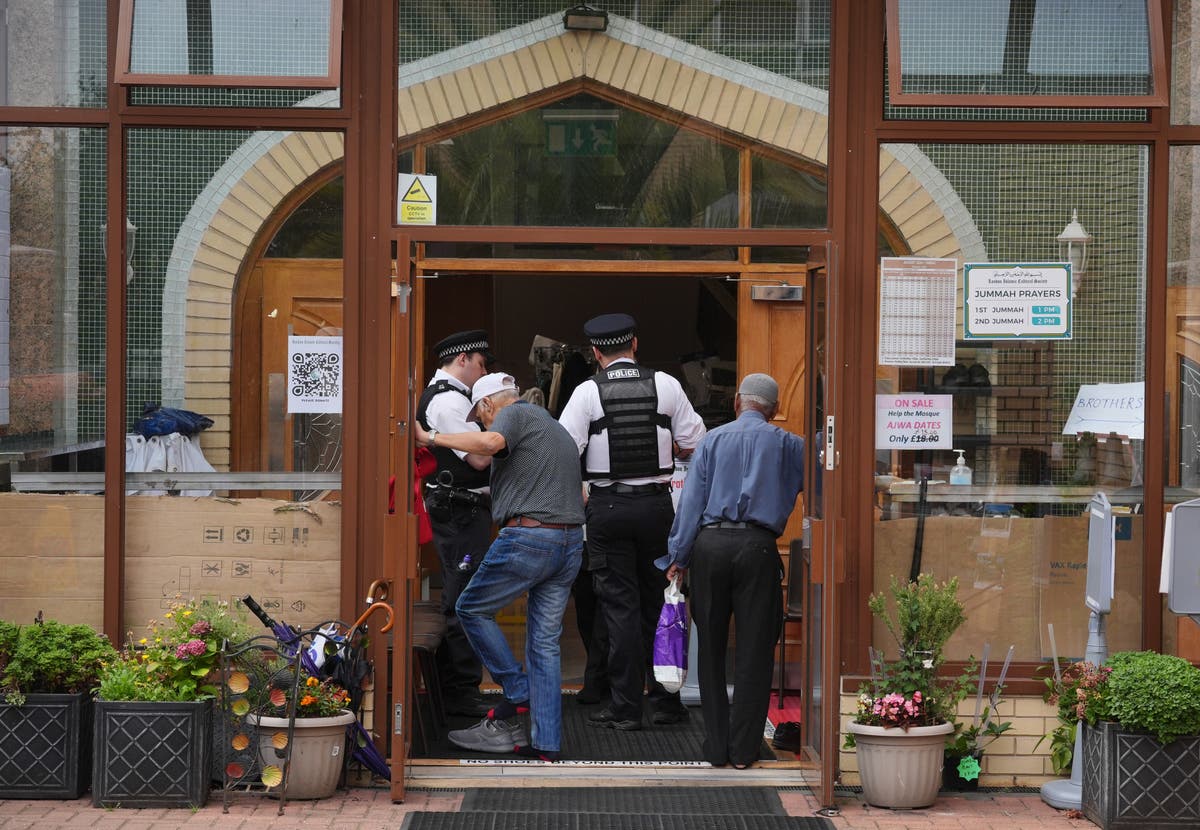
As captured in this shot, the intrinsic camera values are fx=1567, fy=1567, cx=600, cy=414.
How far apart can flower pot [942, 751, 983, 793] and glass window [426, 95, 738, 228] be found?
Answer: 2496 mm

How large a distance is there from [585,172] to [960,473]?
210cm

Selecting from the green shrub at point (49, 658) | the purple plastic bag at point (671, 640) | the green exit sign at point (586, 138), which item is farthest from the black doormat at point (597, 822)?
the green exit sign at point (586, 138)

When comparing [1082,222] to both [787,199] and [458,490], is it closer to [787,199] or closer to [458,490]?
[787,199]

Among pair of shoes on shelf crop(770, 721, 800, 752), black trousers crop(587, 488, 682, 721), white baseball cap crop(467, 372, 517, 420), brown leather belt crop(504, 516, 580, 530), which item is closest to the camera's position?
brown leather belt crop(504, 516, 580, 530)

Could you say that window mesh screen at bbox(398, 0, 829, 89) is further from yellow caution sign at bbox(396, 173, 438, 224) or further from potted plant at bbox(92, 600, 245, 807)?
potted plant at bbox(92, 600, 245, 807)

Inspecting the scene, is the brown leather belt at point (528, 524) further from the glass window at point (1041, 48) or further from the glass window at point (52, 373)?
the glass window at point (1041, 48)

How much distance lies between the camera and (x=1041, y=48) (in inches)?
267

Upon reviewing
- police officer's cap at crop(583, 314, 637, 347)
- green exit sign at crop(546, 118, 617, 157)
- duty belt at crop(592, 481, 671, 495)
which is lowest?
duty belt at crop(592, 481, 671, 495)

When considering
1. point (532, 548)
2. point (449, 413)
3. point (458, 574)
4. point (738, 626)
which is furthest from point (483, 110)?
point (738, 626)

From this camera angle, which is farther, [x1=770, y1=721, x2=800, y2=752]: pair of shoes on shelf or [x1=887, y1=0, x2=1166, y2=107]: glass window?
[x1=770, y1=721, x2=800, y2=752]: pair of shoes on shelf

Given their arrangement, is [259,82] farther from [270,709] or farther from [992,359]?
[992,359]

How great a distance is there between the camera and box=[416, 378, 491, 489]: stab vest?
781 centimetres

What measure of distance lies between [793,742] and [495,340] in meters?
5.49

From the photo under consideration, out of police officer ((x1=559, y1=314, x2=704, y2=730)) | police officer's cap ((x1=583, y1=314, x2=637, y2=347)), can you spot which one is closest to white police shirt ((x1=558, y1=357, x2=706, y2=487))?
police officer ((x1=559, y1=314, x2=704, y2=730))
